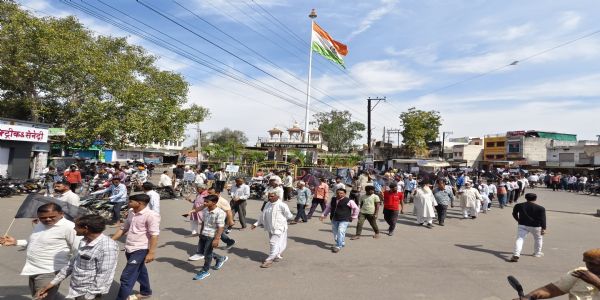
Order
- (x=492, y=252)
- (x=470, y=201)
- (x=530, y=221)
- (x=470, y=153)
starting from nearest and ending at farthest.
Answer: (x=530, y=221) < (x=492, y=252) < (x=470, y=201) < (x=470, y=153)

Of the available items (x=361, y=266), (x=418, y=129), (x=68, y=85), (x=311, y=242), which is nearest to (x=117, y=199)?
(x=311, y=242)

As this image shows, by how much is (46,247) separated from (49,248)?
0.10 ft

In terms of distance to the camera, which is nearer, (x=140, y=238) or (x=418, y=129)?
(x=140, y=238)

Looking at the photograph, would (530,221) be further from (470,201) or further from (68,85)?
(68,85)

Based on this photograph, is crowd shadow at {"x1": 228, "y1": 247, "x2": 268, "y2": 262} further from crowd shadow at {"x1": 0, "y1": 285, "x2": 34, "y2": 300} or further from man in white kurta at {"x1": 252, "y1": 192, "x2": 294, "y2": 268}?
crowd shadow at {"x1": 0, "y1": 285, "x2": 34, "y2": 300}

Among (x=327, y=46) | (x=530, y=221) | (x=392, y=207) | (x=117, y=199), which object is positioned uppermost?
(x=327, y=46)

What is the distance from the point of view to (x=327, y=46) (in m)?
30.9

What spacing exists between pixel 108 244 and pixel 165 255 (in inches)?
153

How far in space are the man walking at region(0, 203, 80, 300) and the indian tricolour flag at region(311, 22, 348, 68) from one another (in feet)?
90.2

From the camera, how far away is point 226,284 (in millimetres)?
5645

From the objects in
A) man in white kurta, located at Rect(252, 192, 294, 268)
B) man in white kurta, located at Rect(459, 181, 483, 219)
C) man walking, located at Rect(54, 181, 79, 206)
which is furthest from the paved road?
man in white kurta, located at Rect(459, 181, 483, 219)

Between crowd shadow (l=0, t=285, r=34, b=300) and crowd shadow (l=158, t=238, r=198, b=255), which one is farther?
crowd shadow (l=158, t=238, r=198, b=255)

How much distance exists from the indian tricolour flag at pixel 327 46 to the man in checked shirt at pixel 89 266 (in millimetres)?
27614

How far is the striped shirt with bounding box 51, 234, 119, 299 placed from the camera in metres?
3.57
